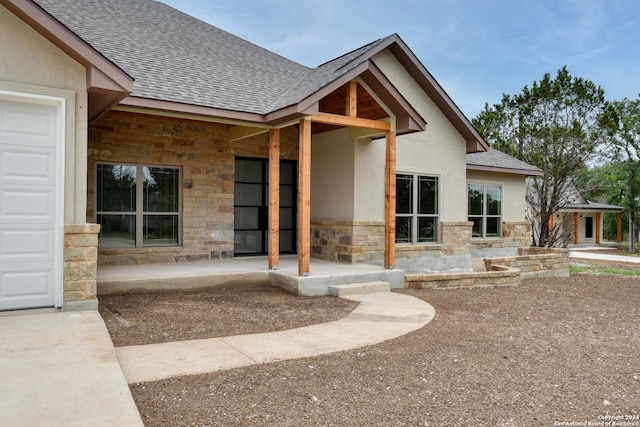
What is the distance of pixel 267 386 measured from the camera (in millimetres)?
4012

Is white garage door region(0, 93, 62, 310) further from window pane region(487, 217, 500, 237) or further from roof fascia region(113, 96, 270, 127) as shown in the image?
window pane region(487, 217, 500, 237)

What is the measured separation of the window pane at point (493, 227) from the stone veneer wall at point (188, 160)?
7.31 m

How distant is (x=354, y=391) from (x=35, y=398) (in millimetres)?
2337

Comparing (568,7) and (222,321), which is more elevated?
(568,7)

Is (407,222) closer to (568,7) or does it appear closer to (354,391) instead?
(354,391)

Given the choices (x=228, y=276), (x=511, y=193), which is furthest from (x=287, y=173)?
(x=511, y=193)

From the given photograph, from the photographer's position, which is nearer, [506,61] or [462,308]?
[462,308]

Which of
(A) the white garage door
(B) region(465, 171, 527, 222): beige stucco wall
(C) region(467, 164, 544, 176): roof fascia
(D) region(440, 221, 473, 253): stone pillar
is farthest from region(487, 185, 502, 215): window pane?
(A) the white garage door

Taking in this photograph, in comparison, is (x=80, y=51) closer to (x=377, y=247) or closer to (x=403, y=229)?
(x=377, y=247)

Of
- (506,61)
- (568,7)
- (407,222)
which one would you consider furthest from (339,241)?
(506,61)

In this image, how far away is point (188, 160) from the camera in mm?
9984

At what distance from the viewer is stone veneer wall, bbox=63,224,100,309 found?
593 cm

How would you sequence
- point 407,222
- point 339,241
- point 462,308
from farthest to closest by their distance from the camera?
point 407,222 → point 339,241 → point 462,308

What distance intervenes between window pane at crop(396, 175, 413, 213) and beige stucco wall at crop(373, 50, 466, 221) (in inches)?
8.2
